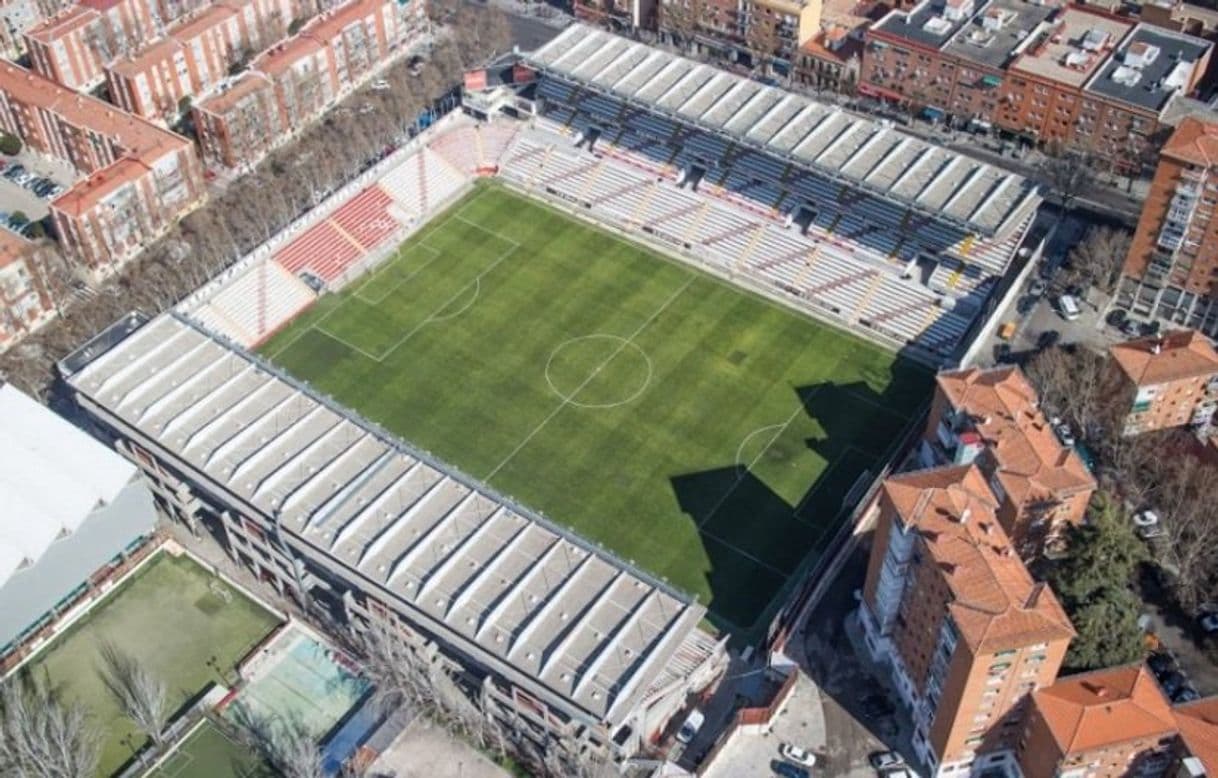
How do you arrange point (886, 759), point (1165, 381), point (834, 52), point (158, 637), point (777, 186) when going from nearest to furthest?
point (886, 759) < point (158, 637) < point (1165, 381) < point (777, 186) < point (834, 52)

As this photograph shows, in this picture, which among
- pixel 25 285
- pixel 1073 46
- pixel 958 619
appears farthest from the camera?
pixel 1073 46

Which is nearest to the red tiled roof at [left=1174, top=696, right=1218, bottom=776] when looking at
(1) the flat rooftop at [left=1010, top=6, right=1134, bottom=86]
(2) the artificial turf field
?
(2) the artificial turf field

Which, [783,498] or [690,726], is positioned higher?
[783,498]

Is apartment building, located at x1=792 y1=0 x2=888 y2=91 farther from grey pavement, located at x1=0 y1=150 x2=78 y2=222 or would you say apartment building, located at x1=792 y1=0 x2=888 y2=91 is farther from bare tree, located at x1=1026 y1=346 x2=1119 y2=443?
grey pavement, located at x1=0 y1=150 x2=78 y2=222

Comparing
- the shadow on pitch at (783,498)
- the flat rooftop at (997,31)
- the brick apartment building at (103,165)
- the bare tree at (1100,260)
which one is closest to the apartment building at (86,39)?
the brick apartment building at (103,165)

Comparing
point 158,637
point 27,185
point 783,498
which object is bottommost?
point 158,637

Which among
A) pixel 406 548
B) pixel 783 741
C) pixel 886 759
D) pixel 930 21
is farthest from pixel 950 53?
pixel 406 548

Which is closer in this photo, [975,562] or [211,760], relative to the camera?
[975,562]

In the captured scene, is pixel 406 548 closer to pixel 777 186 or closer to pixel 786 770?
pixel 786 770
